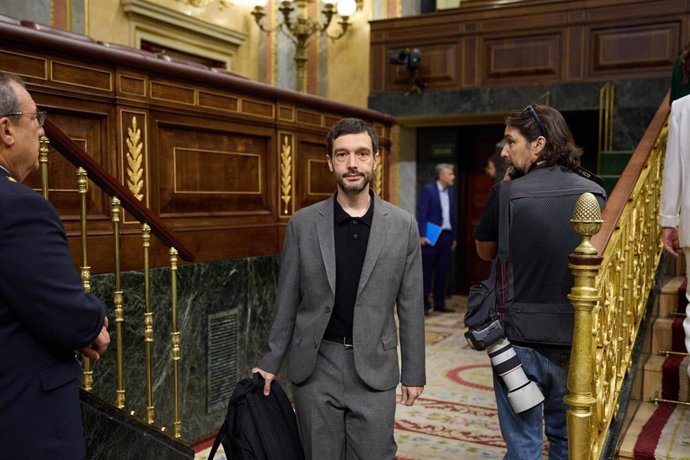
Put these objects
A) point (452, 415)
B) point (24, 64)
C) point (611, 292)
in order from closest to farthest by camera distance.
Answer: point (611, 292)
point (24, 64)
point (452, 415)

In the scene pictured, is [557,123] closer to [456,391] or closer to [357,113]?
[456,391]

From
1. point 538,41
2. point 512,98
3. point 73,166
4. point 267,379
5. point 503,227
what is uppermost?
point 538,41

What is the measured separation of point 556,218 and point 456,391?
2.73 meters

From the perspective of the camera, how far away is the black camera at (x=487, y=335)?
2.22m

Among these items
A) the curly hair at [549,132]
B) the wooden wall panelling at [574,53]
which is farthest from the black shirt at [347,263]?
the wooden wall panelling at [574,53]

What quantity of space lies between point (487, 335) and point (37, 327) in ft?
4.43

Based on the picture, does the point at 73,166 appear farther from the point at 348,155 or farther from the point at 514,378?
the point at 514,378

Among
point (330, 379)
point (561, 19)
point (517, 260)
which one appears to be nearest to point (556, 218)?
point (517, 260)

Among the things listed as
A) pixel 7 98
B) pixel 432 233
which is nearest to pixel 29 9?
pixel 432 233

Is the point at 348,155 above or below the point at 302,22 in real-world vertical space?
below

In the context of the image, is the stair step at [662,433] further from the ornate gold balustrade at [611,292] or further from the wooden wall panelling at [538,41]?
the wooden wall panelling at [538,41]

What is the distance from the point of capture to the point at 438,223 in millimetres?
7273

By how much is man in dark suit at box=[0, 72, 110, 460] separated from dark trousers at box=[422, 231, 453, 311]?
570cm

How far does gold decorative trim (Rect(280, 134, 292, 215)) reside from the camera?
4.61 metres
